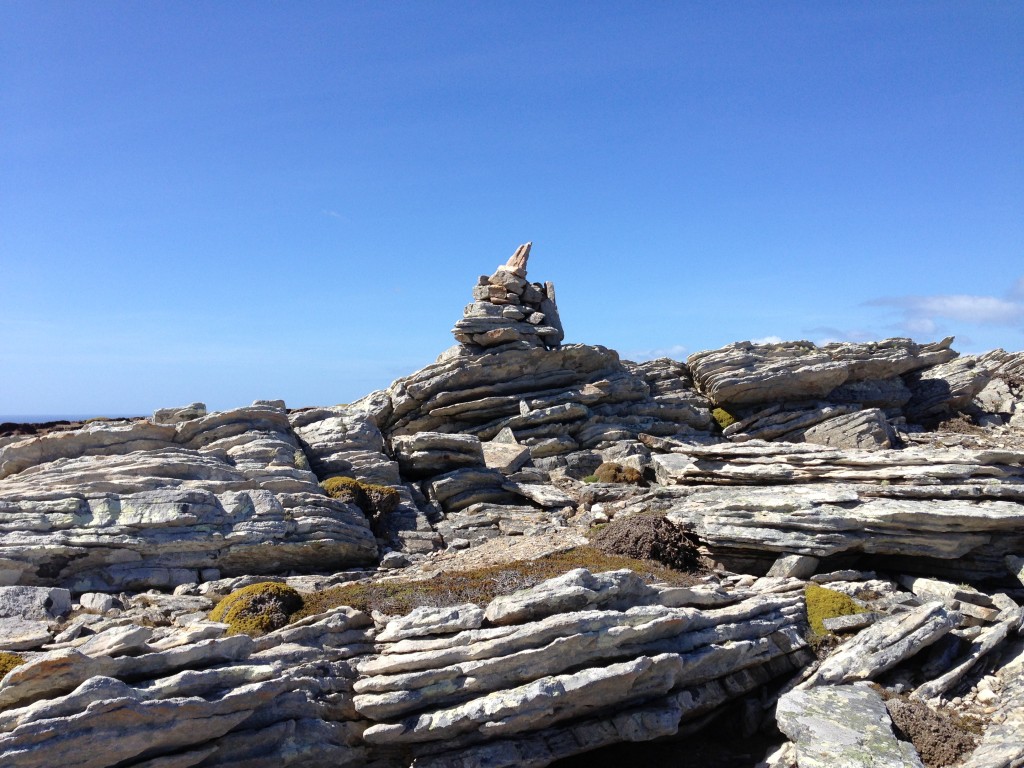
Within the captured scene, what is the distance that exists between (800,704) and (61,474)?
26.9 metres

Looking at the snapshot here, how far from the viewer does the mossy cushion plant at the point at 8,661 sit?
1645 cm

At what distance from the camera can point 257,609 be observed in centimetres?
2106

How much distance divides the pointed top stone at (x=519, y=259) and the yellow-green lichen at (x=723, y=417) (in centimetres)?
1809

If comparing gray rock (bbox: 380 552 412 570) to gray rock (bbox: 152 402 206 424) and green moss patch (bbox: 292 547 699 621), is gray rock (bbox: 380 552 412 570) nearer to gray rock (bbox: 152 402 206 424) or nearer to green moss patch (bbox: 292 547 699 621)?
green moss patch (bbox: 292 547 699 621)


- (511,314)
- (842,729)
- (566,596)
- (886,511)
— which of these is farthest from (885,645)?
(511,314)

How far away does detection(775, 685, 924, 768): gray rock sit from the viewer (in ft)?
56.4

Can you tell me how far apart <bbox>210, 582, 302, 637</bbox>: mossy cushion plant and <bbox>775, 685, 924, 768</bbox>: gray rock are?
1338 cm

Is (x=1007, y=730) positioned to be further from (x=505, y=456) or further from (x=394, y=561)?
(x=505, y=456)

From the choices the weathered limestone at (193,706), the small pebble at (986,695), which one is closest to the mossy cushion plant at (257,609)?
the weathered limestone at (193,706)

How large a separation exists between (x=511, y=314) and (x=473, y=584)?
1333 inches

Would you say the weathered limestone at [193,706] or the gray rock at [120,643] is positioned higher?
the gray rock at [120,643]

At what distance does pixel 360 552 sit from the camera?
1188 inches

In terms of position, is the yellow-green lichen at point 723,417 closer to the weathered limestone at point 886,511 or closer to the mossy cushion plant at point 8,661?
the weathered limestone at point 886,511

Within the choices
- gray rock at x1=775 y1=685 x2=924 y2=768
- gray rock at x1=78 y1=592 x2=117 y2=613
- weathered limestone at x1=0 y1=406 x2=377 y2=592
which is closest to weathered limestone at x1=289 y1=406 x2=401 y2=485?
weathered limestone at x1=0 y1=406 x2=377 y2=592
